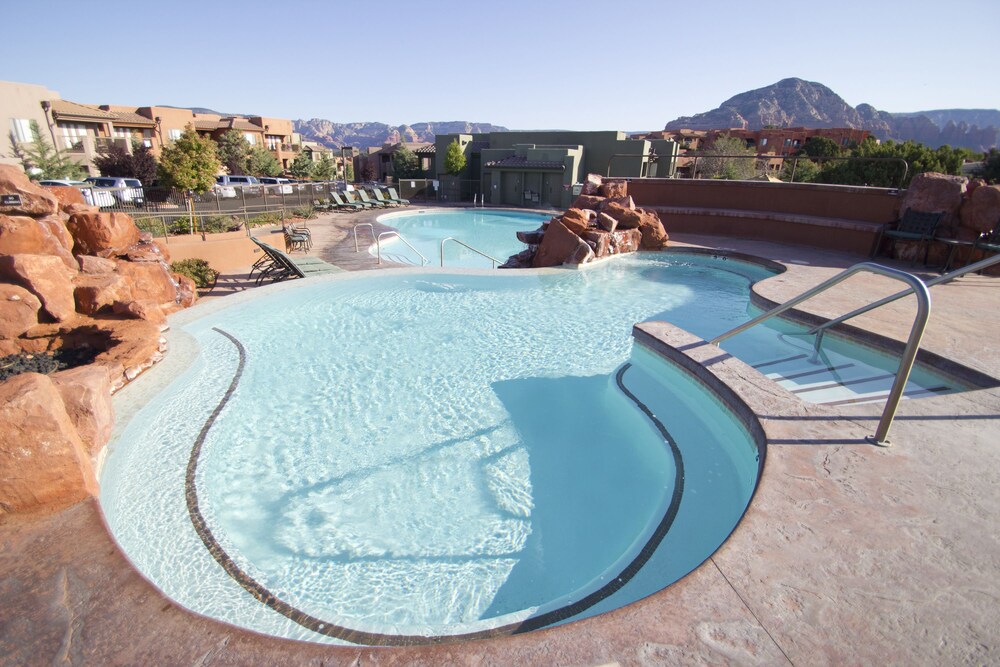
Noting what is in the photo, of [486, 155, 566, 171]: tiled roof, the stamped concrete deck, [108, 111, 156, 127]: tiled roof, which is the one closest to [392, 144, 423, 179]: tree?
[486, 155, 566, 171]: tiled roof

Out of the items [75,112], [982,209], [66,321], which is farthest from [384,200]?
[75,112]

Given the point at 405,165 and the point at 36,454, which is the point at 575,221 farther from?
the point at 405,165

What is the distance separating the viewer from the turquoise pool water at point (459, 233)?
1627 centimetres

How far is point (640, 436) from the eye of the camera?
199 inches

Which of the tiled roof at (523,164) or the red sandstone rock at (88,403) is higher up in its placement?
the tiled roof at (523,164)

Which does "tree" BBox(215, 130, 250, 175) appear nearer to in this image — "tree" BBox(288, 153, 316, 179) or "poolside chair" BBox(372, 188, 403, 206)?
"tree" BBox(288, 153, 316, 179)

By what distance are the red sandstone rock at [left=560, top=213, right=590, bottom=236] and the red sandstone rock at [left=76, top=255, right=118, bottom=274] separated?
364 inches

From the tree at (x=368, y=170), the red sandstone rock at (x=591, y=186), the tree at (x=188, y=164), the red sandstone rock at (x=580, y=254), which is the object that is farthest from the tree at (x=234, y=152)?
the red sandstone rock at (x=580, y=254)

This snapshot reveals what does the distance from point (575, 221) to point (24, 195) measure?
1045 cm

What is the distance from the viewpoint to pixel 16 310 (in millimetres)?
5684

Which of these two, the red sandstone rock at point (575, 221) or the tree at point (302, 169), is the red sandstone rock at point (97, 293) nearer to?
the red sandstone rock at point (575, 221)

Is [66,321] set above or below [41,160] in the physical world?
below

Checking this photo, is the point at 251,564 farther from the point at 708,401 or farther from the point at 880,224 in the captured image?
the point at 880,224

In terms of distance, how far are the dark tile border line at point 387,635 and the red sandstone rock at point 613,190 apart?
11435 mm
